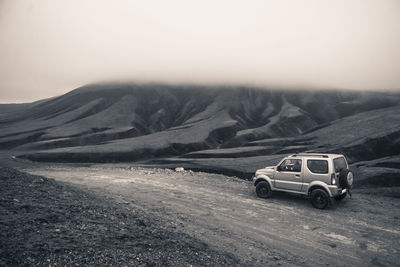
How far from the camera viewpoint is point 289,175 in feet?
42.8

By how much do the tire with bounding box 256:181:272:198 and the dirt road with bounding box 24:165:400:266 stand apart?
37cm

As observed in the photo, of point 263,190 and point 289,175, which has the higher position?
point 289,175

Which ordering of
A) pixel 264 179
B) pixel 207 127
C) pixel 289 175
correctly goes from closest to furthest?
pixel 289 175 < pixel 264 179 < pixel 207 127

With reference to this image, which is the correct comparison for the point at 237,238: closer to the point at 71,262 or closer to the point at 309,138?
the point at 71,262

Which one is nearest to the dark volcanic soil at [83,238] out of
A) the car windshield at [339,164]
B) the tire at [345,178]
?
the tire at [345,178]

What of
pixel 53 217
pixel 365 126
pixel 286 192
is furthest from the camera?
pixel 365 126

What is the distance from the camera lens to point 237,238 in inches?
364

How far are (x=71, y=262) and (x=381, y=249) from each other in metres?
9.31

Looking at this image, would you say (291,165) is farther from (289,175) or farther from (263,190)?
(263,190)

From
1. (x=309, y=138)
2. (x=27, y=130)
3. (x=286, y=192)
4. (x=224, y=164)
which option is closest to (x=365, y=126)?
(x=309, y=138)

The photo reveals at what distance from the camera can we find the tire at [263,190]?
13969 millimetres

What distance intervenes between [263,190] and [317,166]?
3.26 metres

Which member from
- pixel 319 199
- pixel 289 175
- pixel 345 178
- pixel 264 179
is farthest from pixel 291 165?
pixel 345 178

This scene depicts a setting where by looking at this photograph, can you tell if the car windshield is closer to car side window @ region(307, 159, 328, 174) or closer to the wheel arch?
car side window @ region(307, 159, 328, 174)
